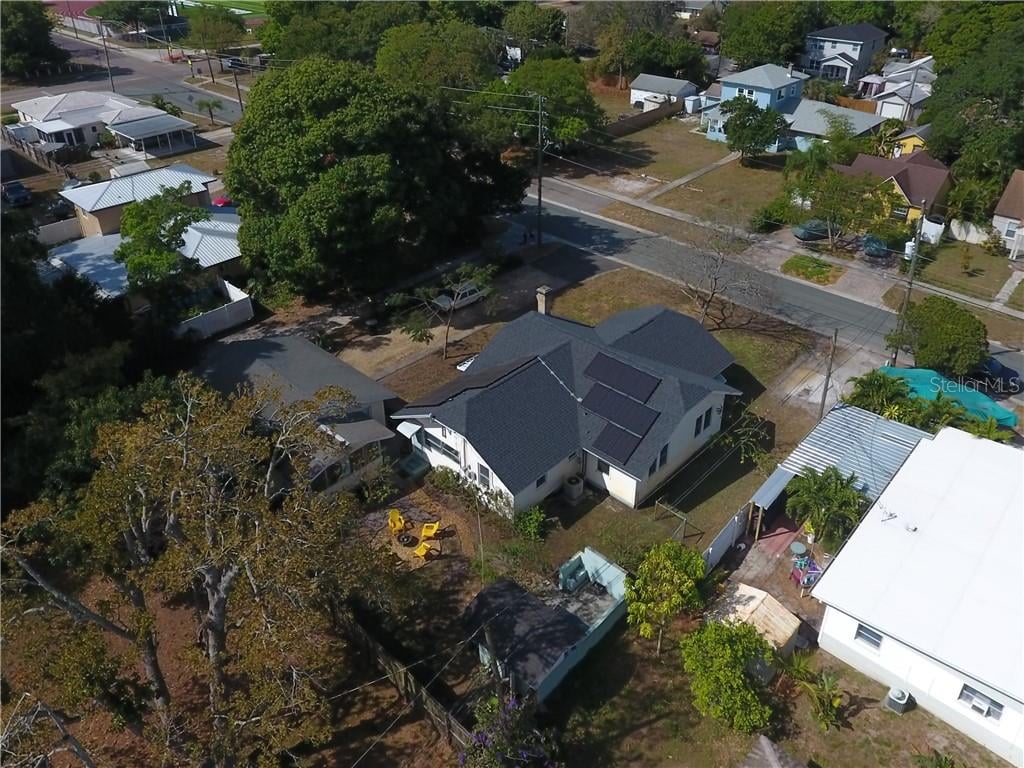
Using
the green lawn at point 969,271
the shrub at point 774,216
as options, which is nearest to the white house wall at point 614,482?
the green lawn at point 969,271

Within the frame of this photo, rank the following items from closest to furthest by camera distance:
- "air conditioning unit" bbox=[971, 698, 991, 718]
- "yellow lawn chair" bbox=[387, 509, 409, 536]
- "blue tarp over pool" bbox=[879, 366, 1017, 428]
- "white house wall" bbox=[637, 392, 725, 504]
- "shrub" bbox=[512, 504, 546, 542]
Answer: "air conditioning unit" bbox=[971, 698, 991, 718], "shrub" bbox=[512, 504, 546, 542], "yellow lawn chair" bbox=[387, 509, 409, 536], "white house wall" bbox=[637, 392, 725, 504], "blue tarp over pool" bbox=[879, 366, 1017, 428]

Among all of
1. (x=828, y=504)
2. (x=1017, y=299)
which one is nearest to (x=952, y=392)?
(x=828, y=504)

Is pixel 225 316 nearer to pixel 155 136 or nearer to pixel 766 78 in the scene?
pixel 155 136

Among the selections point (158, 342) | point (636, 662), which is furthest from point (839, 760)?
point (158, 342)

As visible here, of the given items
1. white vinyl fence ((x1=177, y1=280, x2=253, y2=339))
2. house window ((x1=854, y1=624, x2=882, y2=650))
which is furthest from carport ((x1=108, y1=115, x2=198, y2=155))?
house window ((x1=854, y1=624, x2=882, y2=650))

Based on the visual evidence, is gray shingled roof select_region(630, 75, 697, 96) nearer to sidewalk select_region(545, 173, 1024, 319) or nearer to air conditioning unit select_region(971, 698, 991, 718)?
sidewalk select_region(545, 173, 1024, 319)

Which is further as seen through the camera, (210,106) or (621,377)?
(210,106)

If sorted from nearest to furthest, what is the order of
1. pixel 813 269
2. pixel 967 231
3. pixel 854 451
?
pixel 854 451 → pixel 813 269 → pixel 967 231
